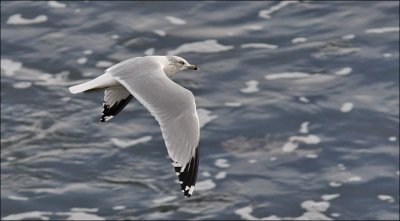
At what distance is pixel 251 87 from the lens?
18266mm

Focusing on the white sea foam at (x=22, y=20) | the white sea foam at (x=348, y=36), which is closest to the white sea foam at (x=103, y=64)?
the white sea foam at (x=22, y=20)

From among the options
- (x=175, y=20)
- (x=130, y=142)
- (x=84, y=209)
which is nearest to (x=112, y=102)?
(x=84, y=209)

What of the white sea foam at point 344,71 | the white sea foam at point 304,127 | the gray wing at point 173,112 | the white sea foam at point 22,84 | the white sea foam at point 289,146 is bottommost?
the gray wing at point 173,112

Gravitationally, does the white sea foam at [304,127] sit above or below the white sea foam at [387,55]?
below

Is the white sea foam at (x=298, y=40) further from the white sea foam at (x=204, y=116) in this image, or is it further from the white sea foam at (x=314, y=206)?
the white sea foam at (x=314, y=206)

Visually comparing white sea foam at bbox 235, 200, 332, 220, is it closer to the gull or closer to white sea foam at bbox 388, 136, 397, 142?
white sea foam at bbox 388, 136, 397, 142

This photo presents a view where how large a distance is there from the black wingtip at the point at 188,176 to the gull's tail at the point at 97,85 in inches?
39.1

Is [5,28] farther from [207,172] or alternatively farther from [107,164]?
[207,172]

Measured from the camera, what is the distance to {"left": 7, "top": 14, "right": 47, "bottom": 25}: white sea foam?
2006cm

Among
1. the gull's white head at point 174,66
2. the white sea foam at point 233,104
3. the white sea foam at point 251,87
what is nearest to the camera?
the gull's white head at point 174,66

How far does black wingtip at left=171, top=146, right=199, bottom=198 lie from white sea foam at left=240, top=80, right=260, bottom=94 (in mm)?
9455

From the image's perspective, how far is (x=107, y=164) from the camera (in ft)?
55.5

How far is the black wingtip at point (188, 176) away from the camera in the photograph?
8.44 meters

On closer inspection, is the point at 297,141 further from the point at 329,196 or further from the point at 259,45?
the point at 259,45
